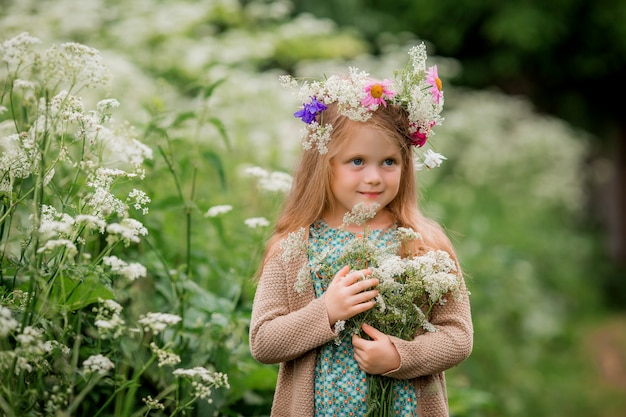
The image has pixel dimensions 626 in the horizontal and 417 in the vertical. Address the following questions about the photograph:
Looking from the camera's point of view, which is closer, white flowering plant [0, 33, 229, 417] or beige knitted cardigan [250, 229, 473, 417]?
Result: white flowering plant [0, 33, 229, 417]

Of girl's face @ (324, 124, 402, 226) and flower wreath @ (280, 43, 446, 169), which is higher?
flower wreath @ (280, 43, 446, 169)

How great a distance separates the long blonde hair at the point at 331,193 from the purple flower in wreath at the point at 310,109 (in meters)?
0.05

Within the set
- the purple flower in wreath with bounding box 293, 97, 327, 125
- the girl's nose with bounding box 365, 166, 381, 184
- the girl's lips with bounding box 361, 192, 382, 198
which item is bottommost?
the girl's lips with bounding box 361, 192, 382, 198

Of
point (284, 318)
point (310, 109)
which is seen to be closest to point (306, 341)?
point (284, 318)

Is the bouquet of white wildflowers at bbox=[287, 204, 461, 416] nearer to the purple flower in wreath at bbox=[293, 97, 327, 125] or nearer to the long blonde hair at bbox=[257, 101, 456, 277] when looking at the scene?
the long blonde hair at bbox=[257, 101, 456, 277]

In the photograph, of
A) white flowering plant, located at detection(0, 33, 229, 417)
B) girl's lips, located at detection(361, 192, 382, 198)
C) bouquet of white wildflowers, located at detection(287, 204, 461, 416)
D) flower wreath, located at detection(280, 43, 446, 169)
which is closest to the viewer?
white flowering plant, located at detection(0, 33, 229, 417)

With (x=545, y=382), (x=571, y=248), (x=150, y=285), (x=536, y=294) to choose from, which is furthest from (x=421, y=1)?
(x=150, y=285)

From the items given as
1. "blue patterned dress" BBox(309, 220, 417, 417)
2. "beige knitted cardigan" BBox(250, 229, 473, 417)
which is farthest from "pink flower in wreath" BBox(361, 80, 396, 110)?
"beige knitted cardigan" BBox(250, 229, 473, 417)

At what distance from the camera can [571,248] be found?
Result: 9.20 meters

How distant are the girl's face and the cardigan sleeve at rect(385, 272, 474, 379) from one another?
390 millimetres

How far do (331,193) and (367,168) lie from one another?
16 centimetres

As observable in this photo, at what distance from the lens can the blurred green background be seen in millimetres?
3426

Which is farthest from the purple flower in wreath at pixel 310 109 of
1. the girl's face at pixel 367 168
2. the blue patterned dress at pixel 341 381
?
the blue patterned dress at pixel 341 381

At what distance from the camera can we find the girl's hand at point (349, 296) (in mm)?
2178
